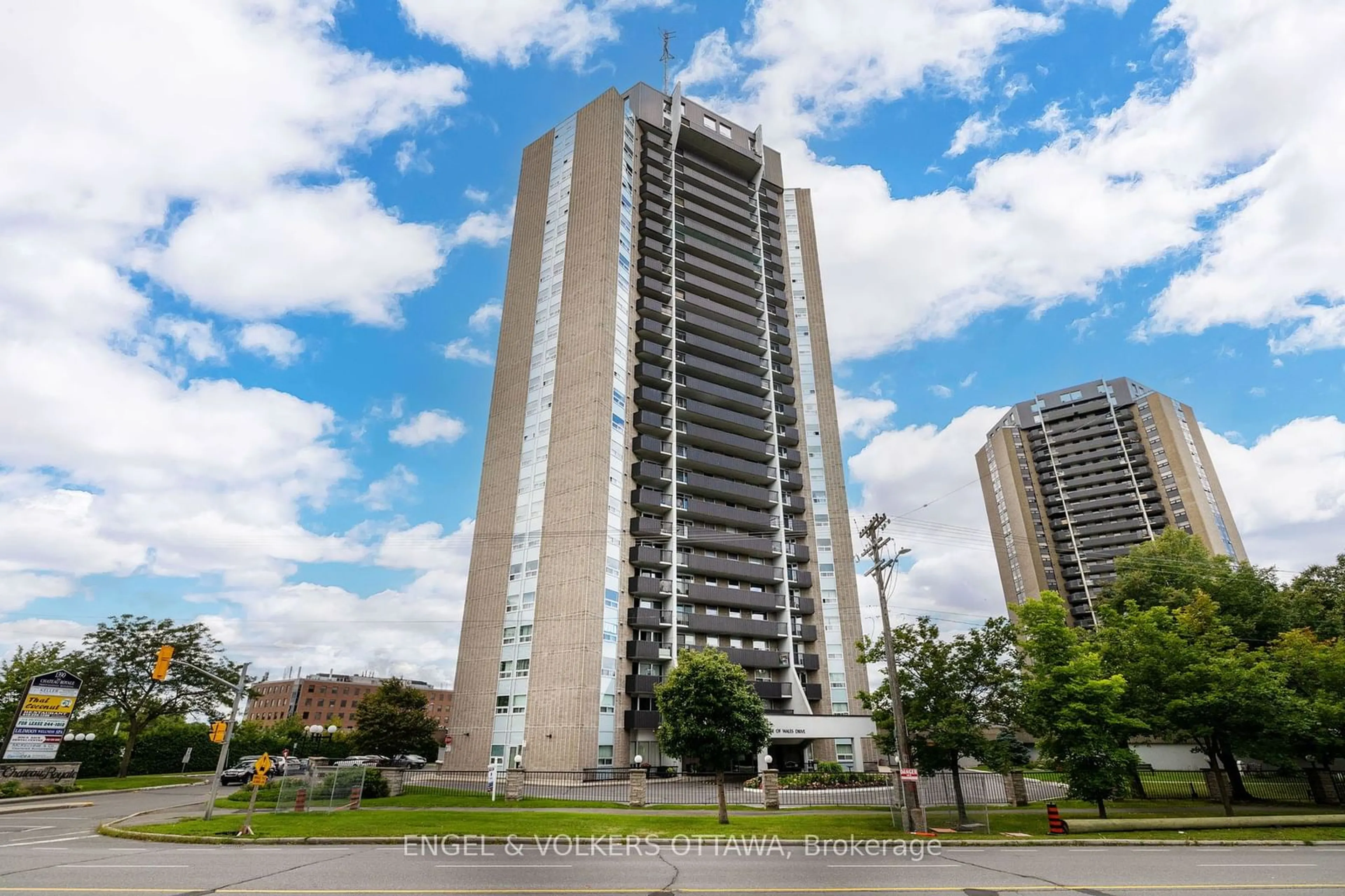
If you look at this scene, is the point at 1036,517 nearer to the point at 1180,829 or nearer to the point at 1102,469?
the point at 1102,469

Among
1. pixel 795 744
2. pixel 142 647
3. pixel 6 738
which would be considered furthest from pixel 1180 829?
pixel 142 647

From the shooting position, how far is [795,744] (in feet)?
166

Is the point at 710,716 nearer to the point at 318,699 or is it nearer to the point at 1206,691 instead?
the point at 1206,691

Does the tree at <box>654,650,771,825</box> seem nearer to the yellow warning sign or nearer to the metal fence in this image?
the metal fence

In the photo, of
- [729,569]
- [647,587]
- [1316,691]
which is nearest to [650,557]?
[647,587]

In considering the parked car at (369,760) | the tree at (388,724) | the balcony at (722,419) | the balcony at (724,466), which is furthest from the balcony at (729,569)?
the parked car at (369,760)

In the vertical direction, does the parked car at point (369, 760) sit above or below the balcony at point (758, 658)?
below

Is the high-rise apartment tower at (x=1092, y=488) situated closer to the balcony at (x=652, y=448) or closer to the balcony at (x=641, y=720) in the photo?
the balcony at (x=652, y=448)

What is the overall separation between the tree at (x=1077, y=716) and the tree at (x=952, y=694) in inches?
45.5

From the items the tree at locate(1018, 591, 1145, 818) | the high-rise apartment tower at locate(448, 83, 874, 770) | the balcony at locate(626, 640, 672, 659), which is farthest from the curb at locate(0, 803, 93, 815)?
the tree at locate(1018, 591, 1145, 818)

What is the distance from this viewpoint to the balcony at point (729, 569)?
52031mm

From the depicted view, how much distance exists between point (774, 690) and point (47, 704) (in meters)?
44.7

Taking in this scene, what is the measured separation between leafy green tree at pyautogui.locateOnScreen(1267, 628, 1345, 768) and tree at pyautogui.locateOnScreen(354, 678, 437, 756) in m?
53.9

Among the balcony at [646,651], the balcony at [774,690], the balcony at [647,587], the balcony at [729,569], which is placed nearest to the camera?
the balcony at [646,651]
